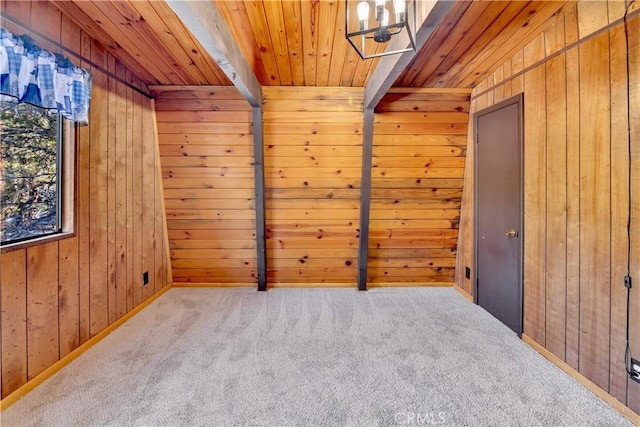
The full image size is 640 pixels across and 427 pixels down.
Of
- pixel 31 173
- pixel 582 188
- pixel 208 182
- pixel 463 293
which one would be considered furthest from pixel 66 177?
pixel 463 293

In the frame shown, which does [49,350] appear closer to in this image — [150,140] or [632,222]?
[150,140]

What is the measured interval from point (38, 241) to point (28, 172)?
426 millimetres

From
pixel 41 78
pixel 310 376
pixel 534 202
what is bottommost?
pixel 310 376

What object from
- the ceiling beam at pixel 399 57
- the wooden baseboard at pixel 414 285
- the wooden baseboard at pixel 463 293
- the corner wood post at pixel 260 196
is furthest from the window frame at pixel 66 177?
the wooden baseboard at pixel 463 293

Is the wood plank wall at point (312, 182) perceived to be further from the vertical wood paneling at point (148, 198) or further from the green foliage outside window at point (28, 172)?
the green foliage outside window at point (28, 172)

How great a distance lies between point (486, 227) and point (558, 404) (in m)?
1.47

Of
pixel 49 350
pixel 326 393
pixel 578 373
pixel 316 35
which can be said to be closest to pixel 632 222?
pixel 578 373

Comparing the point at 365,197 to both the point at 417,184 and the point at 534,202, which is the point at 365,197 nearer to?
the point at 417,184

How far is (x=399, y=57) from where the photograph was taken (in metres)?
1.66

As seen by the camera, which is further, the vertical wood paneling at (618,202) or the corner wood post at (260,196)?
the corner wood post at (260,196)

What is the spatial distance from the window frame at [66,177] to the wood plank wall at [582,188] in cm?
336

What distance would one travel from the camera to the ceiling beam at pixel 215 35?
1.22 metres

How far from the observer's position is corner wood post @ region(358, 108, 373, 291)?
2650 millimetres

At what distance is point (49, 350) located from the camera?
1.70 m
